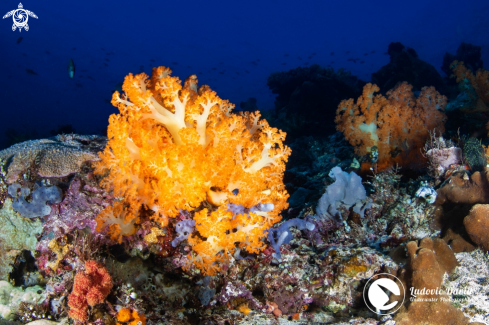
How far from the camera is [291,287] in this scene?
118 inches

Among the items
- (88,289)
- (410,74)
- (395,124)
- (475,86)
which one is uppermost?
(410,74)

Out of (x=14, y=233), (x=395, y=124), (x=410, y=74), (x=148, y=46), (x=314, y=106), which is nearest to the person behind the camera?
(x=14, y=233)

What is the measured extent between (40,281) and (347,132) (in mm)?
6853

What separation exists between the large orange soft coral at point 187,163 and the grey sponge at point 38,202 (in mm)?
1312

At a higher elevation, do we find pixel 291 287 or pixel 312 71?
pixel 312 71

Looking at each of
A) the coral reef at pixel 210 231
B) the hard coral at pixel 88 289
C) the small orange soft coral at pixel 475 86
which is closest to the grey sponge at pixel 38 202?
the coral reef at pixel 210 231

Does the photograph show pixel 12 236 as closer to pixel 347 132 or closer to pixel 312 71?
pixel 347 132

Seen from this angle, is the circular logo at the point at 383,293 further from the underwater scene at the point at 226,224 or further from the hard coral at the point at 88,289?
Answer: the hard coral at the point at 88,289

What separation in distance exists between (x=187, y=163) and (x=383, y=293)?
9.20 ft

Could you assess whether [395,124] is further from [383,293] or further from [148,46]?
[148,46]

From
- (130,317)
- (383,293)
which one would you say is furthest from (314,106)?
(130,317)

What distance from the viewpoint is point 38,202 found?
153 inches

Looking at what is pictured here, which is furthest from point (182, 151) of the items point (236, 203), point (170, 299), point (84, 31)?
point (84, 31)

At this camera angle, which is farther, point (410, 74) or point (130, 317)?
point (410, 74)
